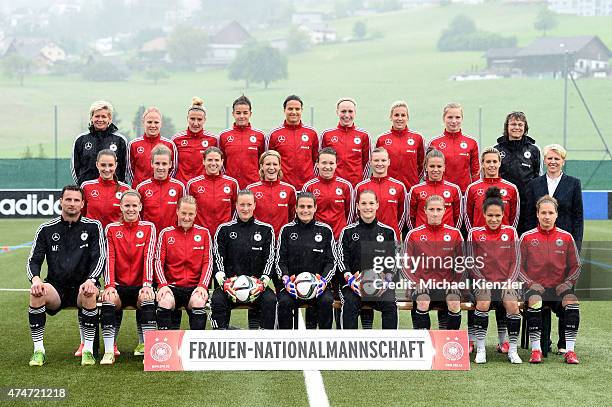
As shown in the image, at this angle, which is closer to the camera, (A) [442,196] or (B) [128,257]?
(B) [128,257]

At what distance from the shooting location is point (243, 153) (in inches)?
344

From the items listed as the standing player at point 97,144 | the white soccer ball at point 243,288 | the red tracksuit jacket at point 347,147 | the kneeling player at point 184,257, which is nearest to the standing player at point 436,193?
the red tracksuit jacket at point 347,147

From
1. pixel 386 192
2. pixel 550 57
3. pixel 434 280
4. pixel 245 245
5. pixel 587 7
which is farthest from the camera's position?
pixel 587 7

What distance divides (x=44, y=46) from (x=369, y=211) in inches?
3530

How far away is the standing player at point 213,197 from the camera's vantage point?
8102 millimetres

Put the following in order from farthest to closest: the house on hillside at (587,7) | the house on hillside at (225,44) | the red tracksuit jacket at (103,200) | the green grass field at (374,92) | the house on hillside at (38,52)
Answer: the house on hillside at (587,7), the house on hillside at (225,44), the house on hillside at (38,52), the green grass field at (374,92), the red tracksuit jacket at (103,200)

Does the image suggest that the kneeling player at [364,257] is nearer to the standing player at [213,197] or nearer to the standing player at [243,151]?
the standing player at [213,197]

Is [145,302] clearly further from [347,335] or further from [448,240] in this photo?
[448,240]

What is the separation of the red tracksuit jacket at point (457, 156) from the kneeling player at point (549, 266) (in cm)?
132

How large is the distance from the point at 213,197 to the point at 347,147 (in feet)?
4.51

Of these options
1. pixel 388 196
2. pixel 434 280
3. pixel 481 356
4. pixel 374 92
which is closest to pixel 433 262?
pixel 434 280

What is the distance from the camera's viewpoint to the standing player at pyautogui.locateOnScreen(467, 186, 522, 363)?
7.18 meters

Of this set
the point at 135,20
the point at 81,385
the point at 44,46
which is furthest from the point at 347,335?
the point at 135,20

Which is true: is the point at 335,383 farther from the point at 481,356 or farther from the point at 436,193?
the point at 436,193
